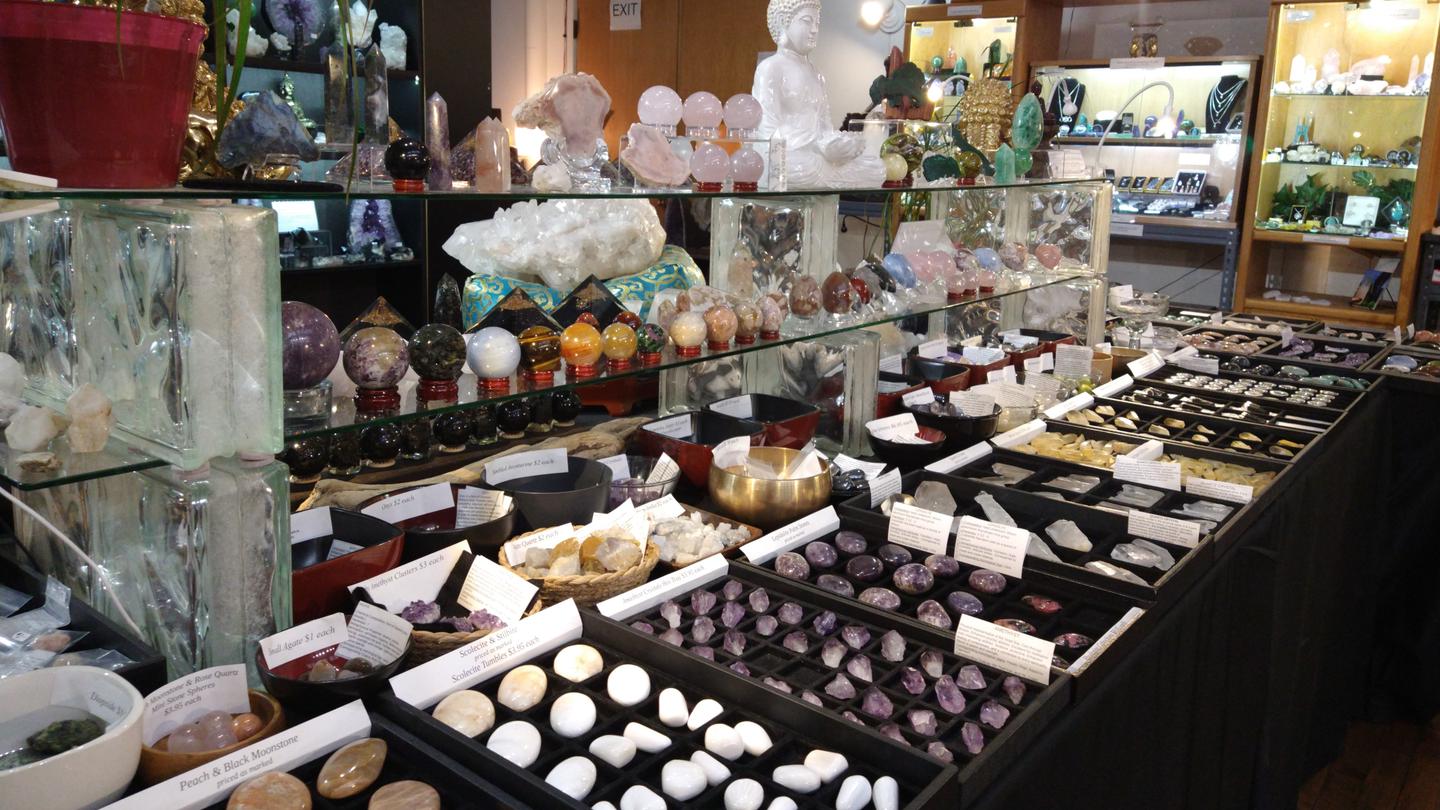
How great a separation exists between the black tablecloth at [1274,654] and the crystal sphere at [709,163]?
999mm

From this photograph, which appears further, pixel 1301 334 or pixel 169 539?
pixel 1301 334

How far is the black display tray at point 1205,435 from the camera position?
2.33 m

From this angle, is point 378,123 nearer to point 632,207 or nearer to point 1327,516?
point 632,207

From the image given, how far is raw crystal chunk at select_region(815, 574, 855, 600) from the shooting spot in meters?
1.54

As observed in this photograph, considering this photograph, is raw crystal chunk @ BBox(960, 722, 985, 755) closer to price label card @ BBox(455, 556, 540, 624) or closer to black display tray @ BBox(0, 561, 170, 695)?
price label card @ BBox(455, 556, 540, 624)

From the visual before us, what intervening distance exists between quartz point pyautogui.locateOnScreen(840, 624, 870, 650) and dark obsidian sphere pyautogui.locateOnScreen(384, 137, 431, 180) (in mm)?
814

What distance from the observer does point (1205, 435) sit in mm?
2438

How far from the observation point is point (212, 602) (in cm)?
114

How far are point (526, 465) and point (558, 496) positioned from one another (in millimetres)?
156

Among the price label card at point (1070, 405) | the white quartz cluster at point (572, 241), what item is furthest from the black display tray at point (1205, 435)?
the white quartz cluster at point (572, 241)

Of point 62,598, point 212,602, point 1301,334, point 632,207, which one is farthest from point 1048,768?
point 1301,334

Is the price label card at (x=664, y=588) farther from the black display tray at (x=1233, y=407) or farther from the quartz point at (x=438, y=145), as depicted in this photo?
the black display tray at (x=1233, y=407)

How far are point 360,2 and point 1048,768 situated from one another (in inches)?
186

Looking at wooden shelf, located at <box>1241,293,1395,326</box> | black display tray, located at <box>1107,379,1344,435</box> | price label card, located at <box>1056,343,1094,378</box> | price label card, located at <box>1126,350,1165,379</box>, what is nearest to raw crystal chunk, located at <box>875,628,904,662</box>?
black display tray, located at <box>1107,379,1344,435</box>
